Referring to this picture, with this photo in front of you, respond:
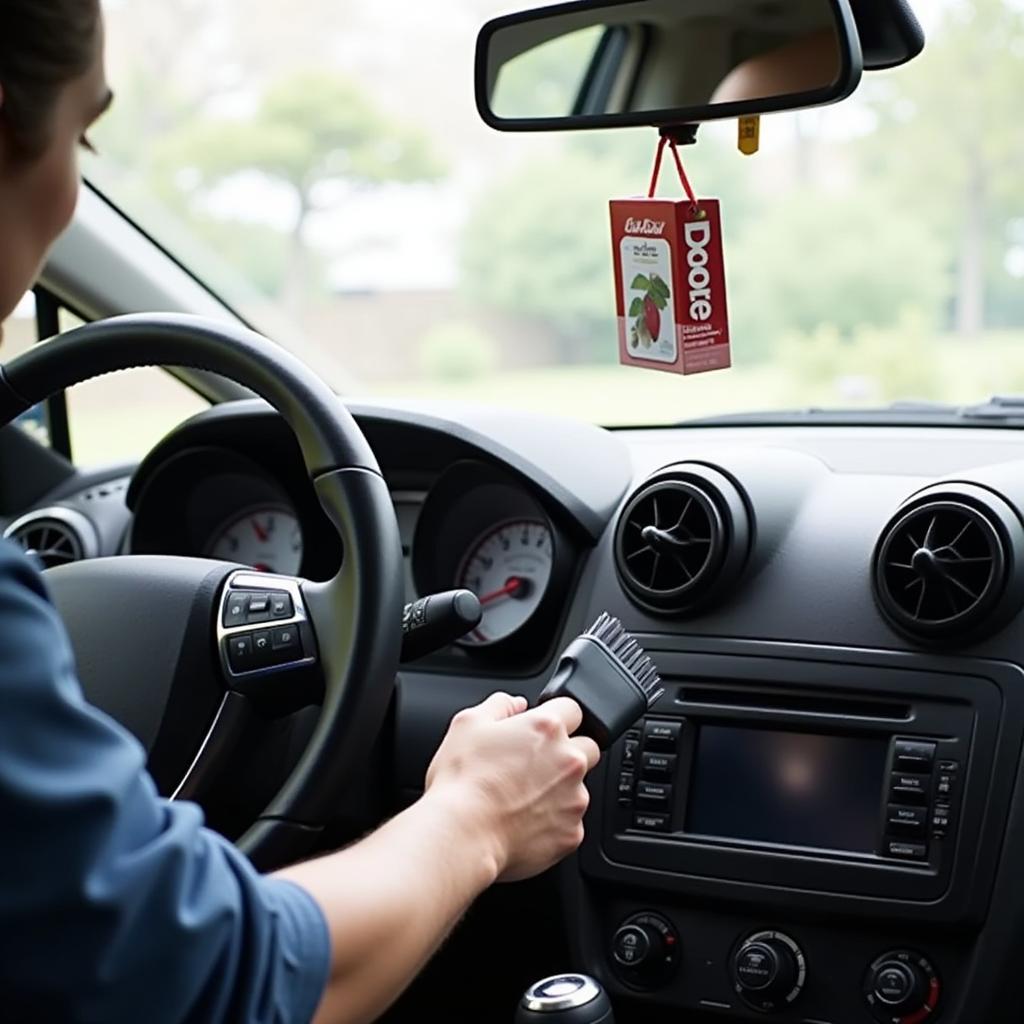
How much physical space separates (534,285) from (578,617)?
3260mm

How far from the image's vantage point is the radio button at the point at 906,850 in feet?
6.09

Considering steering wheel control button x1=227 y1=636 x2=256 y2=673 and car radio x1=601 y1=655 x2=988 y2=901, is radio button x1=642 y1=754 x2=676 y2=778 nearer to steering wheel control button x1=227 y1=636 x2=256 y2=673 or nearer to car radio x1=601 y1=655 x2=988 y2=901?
car radio x1=601 y1=655 x2=988 y2=901

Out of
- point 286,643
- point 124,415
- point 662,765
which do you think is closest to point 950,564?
point 662,765

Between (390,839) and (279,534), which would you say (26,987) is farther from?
(279,534)

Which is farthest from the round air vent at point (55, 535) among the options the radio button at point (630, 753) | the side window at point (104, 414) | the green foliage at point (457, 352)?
the green foliage at point (457, 352)

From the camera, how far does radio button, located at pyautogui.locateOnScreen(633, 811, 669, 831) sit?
2.03 m

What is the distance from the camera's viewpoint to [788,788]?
77.6 inches

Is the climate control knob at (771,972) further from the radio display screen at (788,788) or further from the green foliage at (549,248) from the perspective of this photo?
the green foliage at (549,248)

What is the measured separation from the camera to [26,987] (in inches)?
36.5

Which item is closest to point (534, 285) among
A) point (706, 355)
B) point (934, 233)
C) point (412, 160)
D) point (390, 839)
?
point (934, 233)

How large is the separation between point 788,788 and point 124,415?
1.44 meters

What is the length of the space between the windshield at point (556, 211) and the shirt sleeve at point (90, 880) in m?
0.49

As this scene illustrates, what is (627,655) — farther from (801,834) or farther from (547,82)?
(547,82)

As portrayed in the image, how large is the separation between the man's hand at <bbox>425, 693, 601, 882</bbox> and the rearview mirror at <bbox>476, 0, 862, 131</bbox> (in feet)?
2.47
